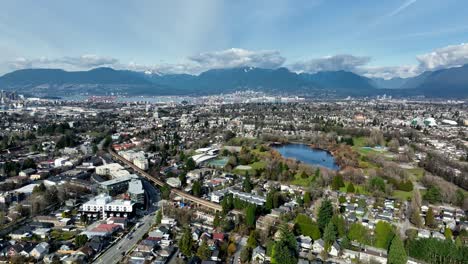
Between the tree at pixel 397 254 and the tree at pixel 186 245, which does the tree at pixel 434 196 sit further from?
the tree at pixel 186 245

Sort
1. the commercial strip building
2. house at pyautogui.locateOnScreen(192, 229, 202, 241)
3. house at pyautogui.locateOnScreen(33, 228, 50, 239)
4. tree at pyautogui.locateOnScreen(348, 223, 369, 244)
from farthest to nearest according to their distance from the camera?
the commercial strip building, house at pyautogui.locateOnScreen(33, 228, 50, 239), house at pyautogui.locateOnScreen(192, 229, 202, 241), tree at pyautogui.locateOnScreen(348, 223, 369, 244)

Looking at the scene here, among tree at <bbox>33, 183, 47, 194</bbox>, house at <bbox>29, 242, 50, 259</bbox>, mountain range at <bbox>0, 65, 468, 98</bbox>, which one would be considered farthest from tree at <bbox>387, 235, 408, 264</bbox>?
mountain range at <bbox>0, 65, 468, 98</bbox>

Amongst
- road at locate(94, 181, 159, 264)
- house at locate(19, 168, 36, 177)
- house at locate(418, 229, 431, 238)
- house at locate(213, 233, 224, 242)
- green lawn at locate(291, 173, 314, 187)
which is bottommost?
road at locate(94, 181, 159, 264)

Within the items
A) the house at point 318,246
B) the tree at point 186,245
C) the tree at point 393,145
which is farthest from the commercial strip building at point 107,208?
the tree at point 393,145

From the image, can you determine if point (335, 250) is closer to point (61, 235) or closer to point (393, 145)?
point (61, 235)

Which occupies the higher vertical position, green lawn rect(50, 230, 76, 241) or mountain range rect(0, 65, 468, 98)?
mountain range rect(0, 65, 468, 98)

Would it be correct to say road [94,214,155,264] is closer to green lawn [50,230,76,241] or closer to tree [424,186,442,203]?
green lawn [50,230,76,241]
